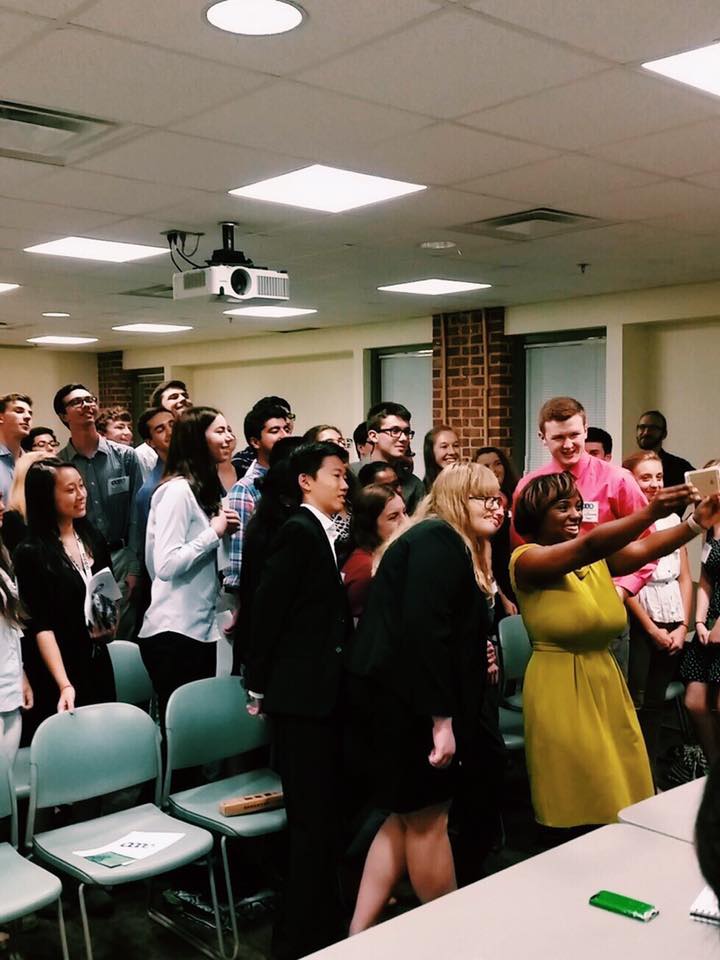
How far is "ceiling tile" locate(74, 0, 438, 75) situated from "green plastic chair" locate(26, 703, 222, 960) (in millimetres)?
1913

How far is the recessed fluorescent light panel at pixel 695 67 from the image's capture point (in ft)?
8.67

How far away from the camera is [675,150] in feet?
11.6

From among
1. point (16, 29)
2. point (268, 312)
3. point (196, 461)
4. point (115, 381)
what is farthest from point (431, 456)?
point (115, 381)

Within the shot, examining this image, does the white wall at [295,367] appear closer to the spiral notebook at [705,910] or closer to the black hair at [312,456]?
the black hair at [312,456]

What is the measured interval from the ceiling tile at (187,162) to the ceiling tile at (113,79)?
11.9 inches

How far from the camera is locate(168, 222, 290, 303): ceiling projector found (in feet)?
14.7

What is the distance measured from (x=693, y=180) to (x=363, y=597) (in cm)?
223

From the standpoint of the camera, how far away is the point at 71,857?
2.61 m

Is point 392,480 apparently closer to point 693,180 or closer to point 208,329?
point 693,180

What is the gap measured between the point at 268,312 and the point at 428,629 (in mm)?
6190

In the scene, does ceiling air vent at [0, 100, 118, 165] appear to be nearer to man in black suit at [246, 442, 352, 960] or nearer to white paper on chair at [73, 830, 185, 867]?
man in black suit at [246, 442, 352, 960]

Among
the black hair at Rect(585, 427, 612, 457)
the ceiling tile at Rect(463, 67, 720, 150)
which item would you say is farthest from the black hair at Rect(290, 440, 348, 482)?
the black hair at Rect(585, 427, 612, 457)

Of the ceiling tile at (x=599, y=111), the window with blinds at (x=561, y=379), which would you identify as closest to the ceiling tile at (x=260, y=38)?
the ceiling tile at (x=599, y=111)

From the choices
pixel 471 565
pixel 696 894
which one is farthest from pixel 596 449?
pixel 696 894
